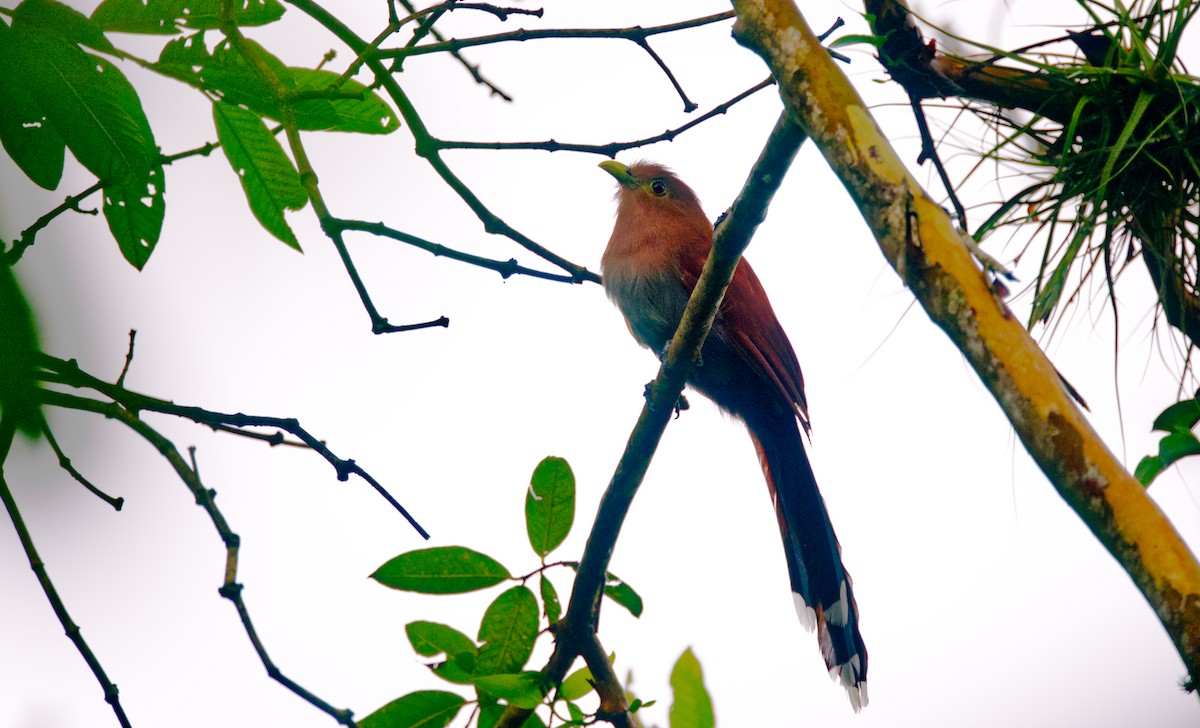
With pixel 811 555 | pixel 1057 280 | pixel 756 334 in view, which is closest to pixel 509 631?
pixel 1057 280

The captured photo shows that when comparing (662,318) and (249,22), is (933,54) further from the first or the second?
(662,318)

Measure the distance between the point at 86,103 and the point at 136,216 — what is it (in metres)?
0.47

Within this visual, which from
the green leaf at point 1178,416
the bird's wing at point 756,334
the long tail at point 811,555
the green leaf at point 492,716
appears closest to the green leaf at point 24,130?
the green leaf at point 492,716

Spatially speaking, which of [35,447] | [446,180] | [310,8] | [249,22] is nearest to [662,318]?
[446,180]

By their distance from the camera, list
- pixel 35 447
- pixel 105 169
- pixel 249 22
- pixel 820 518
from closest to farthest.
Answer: pixel 35 447, pixel 105 169, pixel 249 22, pixel 820 518

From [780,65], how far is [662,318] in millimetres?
2181

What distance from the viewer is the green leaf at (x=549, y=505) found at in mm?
1830

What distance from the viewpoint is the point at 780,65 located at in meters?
1.36

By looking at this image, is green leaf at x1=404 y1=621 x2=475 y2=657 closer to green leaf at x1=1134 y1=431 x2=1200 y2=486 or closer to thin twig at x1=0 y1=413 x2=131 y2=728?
thin twig at x1=0 y1=413 x2=131 y2=728

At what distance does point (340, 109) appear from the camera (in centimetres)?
195

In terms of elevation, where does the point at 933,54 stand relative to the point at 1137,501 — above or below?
above

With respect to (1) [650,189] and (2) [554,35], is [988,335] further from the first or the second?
(1) [650,189]

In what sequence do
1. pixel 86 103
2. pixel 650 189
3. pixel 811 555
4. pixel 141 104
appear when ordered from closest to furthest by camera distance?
1. pixel 86 103
2. pixel 141 104
3. pixel 811 555
4. pixel 650 189

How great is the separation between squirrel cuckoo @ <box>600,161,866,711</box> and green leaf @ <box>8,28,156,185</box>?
2272 mm
